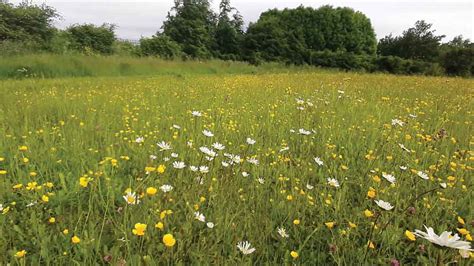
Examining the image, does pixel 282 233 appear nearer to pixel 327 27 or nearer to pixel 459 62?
pixel 459 62

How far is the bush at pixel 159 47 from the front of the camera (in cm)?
1889

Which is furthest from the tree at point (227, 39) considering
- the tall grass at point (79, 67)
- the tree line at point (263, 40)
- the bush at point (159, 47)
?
the tall grass at point (79, 67)

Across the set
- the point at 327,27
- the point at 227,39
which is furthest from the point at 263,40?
the point at 327,27

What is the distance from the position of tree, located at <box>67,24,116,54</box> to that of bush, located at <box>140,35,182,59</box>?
2226 mm

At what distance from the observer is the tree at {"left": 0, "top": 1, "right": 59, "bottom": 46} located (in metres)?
13.0

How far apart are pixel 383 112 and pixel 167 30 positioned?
23689 mm

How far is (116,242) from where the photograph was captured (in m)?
1.50

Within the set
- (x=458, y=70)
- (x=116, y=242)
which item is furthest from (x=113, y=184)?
(x=458, y=70)

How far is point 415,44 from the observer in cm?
2841

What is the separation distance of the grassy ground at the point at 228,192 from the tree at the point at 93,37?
1341 cm

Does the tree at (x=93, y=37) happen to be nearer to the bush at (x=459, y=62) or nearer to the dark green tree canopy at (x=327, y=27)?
the dark green tree canopy at (x=327, y=27)

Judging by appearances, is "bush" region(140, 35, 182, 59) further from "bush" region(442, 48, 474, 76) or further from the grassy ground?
"bush" region(442, 48, 474, 76)

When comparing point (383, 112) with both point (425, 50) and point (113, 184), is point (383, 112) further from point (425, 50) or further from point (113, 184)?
point (425, 50)

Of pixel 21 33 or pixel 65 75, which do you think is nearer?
pixel 65 75
